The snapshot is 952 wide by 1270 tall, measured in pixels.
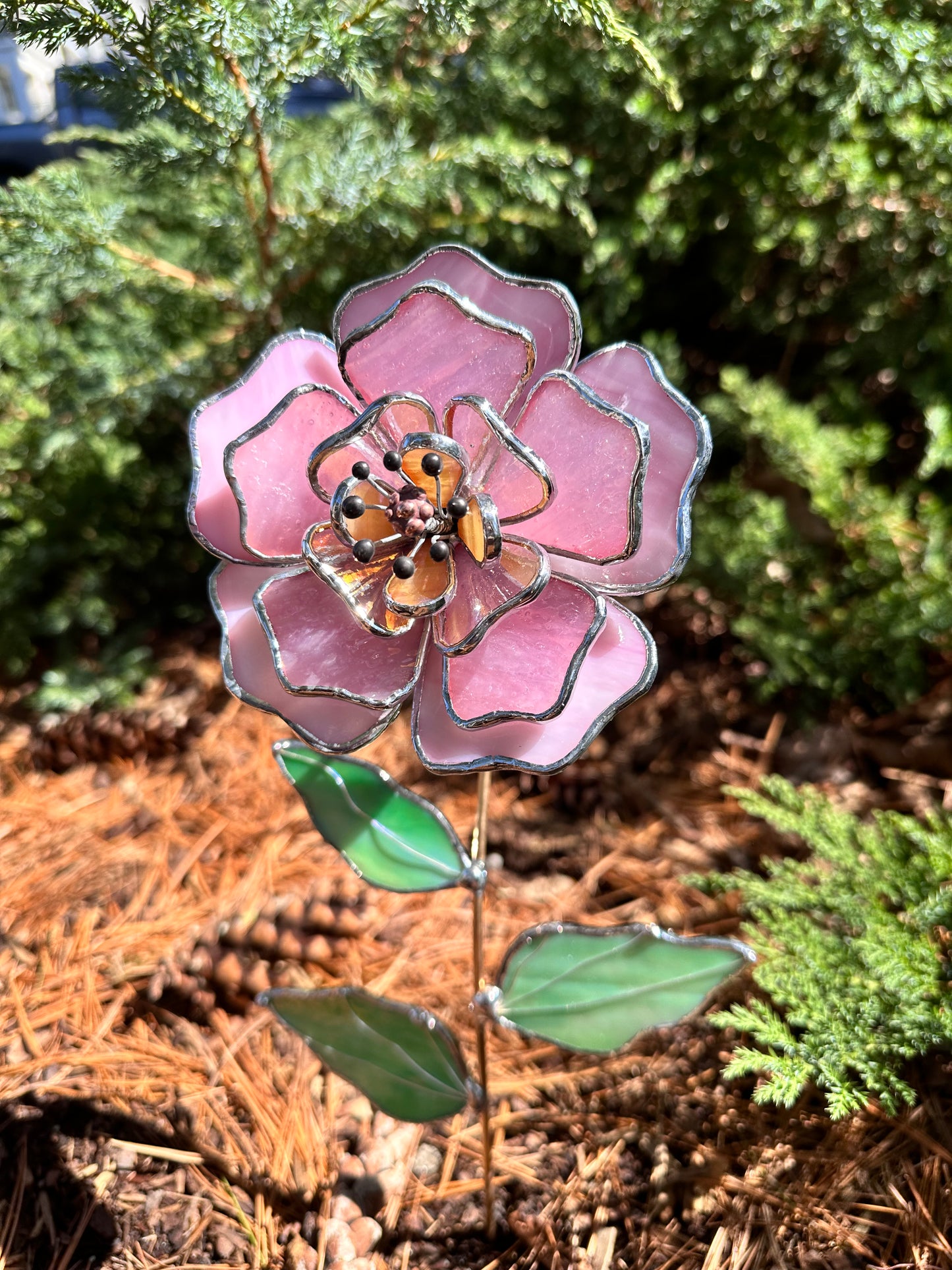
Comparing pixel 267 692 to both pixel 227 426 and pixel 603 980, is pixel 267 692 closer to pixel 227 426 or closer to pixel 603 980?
pixel 227 426

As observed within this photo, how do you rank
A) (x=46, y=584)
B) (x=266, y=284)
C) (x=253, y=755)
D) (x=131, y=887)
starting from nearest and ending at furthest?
(x=131, y=887)
(x=266, y=284)
(x=253, y=755)
(x=46, y=584)

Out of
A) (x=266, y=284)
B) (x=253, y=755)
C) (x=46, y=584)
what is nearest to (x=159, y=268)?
(x=266, y=284)

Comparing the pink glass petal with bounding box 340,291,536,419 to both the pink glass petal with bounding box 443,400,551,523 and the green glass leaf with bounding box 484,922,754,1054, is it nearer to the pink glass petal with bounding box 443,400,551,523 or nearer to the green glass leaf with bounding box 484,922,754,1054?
the pink glass petal with bounding box 443,400,551,523

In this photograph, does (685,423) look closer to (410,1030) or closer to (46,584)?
(410,1030)

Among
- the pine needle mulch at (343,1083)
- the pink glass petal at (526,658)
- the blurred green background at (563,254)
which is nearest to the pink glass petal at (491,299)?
the pink glass petal at (526,658)

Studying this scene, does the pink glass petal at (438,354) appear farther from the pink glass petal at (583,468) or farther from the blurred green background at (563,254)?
the blurred green background at (563,254)

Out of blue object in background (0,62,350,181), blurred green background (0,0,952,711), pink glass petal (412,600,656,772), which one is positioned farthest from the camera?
blue object in background (0,62,350,181)

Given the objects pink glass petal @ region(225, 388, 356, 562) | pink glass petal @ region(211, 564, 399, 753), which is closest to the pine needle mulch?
pink glass petal @ region(211, 564, 399, 753)
